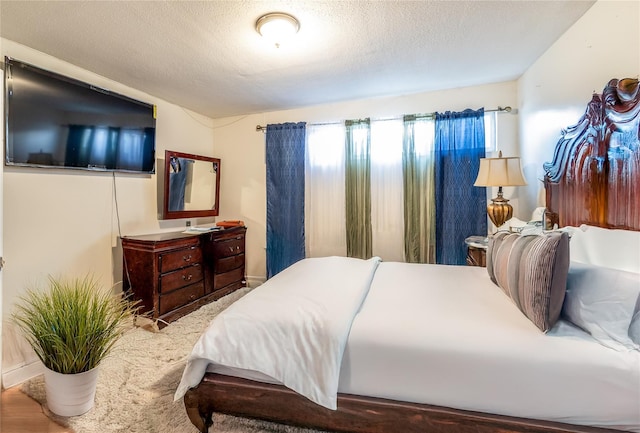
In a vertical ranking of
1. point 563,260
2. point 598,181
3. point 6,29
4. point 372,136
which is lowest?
point 563,260

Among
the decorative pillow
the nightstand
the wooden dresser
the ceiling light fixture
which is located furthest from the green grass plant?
the nightstand

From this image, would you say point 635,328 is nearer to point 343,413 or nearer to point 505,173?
point 343,413

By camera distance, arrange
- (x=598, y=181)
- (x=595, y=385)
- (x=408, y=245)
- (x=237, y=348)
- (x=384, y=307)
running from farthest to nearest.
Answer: (x=408, y=245), (x=598, y=181), (x=384, y=307), (x=237, y=348), (x=595, y=385)

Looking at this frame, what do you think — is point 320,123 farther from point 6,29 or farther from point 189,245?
point 6,29

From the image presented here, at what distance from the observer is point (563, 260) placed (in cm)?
122

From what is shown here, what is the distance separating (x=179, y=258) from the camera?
9.64 ft

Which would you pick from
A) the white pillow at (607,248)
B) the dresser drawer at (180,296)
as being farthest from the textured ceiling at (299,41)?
the dresser drawer at (180,296)

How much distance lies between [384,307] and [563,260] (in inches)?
30.5

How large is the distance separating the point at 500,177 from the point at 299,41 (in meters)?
1.93

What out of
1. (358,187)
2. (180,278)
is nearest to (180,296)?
(180,278)

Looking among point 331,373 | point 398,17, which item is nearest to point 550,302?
point 331,373

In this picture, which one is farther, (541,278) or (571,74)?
(571,74)

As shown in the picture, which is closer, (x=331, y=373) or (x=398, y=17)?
(x=331, y=373)

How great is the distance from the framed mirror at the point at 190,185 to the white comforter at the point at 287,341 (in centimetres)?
225
